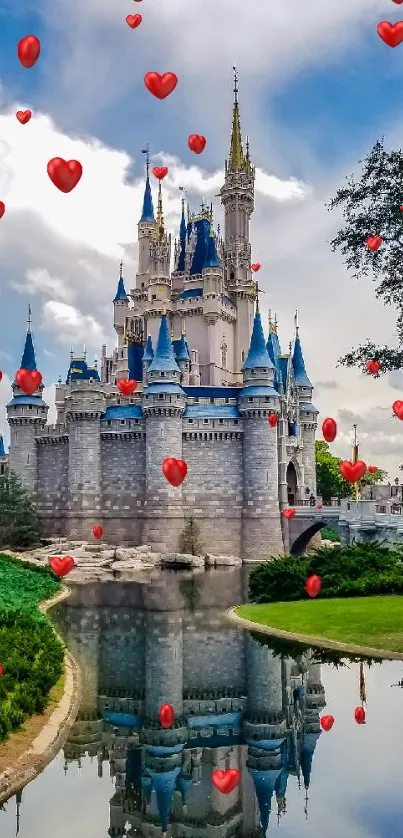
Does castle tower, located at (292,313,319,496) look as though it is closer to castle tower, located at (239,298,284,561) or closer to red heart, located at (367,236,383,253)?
castle tower, located at (239,298,284,561)

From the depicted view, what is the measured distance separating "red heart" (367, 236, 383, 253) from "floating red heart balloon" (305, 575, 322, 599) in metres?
10.1

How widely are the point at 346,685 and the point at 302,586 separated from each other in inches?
415

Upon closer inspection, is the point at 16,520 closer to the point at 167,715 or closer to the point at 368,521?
the point at 368,521

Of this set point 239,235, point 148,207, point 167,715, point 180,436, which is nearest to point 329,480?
point 239,235

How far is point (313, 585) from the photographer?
79.8 ft

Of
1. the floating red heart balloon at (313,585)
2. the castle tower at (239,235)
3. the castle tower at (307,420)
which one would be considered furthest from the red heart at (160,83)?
the castle tower at (239,235)

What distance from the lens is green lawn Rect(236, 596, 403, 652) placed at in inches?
736

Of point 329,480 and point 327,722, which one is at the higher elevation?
point 329,480

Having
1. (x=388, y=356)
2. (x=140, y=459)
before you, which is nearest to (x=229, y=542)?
(x=140, y=459)

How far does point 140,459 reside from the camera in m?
52.4

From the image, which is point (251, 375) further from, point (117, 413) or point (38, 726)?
point (38, 726)

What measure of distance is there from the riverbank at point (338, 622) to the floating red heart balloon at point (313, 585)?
1.19ft

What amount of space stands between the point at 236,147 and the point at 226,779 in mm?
61011

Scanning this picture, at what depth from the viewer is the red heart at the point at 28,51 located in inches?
448
